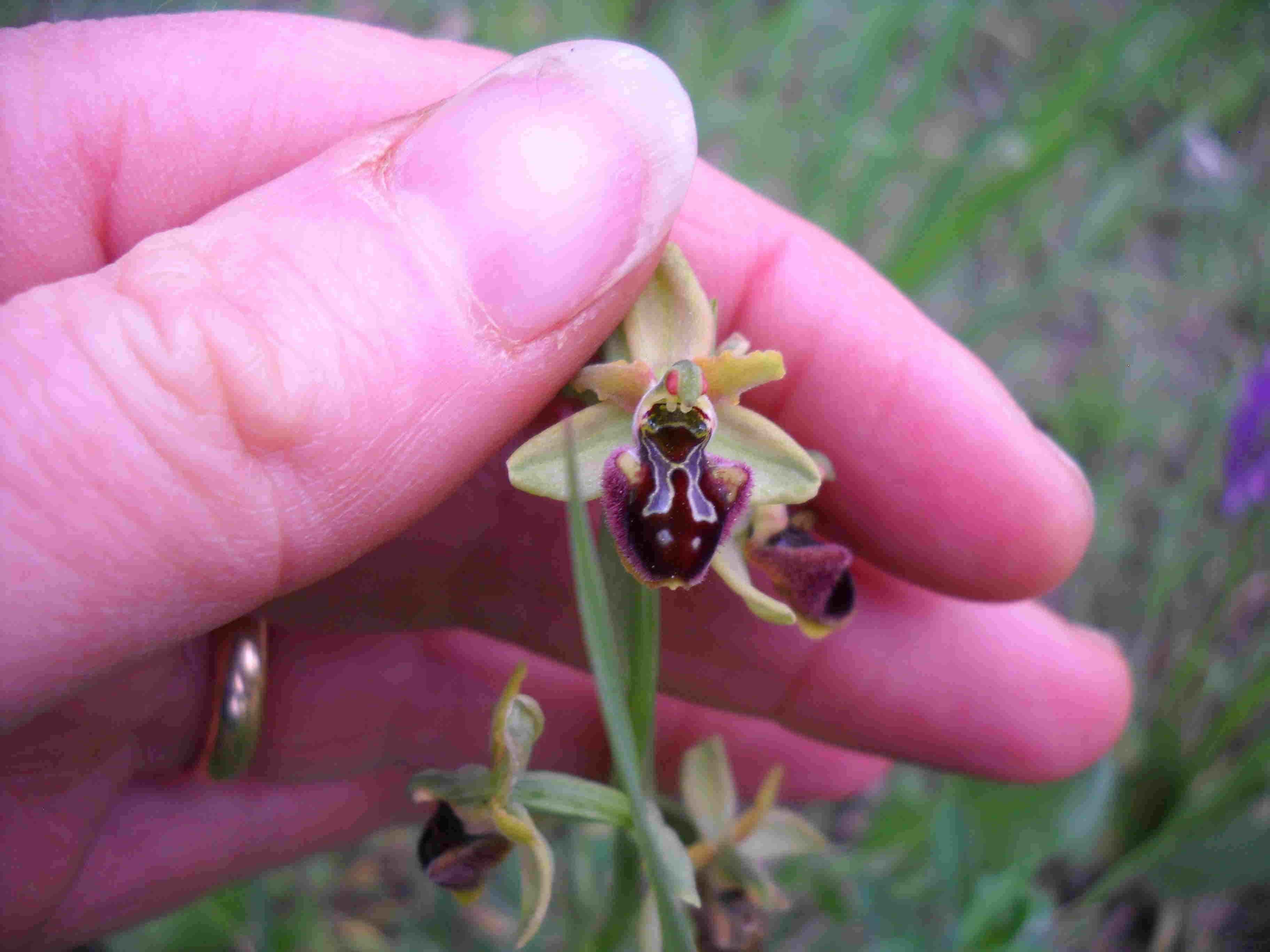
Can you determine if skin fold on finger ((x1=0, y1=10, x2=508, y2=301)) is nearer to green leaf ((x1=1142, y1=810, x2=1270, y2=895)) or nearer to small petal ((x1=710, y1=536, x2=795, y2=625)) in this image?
small petal ((x1=710, y1=536, x2=795, y2=625))

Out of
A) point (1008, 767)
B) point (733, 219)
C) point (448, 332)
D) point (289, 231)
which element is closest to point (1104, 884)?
point (1008, 767)

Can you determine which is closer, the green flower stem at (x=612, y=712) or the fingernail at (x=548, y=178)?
the green flower stem at (x=612, y=712)

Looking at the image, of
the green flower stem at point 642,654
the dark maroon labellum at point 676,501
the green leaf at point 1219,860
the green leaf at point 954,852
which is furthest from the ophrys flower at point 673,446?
the green leaf at point 1219,860

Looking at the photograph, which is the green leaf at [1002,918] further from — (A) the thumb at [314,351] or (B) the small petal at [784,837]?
(A) the thumb at [314,351]

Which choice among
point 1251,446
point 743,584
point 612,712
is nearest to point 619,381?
point 743,584

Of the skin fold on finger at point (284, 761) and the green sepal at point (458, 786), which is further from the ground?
the green sepal at point (458, 786)

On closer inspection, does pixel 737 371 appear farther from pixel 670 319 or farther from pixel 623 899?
pixel 623 899
